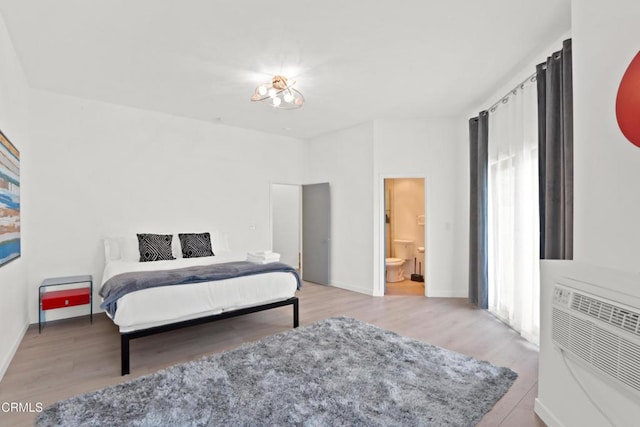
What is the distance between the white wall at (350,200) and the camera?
5.24 m

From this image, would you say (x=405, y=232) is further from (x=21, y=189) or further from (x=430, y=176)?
(x=21, y=189)

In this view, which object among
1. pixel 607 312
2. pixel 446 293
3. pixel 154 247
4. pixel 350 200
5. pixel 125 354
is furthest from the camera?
pixel 350 200

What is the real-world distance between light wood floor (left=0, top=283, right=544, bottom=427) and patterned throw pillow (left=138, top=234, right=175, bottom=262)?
912 mm

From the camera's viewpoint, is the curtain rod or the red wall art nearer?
the red wall art

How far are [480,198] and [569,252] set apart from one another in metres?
1.97

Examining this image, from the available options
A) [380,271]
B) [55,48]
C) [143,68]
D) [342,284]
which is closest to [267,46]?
[143,68]

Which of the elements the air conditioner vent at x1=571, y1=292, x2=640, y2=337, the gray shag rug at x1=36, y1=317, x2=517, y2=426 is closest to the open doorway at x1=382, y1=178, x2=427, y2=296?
the gray shag rug at x1=36, y1=317, x2=517, y2=426

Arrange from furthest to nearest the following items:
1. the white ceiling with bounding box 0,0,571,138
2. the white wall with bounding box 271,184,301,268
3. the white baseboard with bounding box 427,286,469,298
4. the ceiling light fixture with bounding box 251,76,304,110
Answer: the white wall with bounding box 271,184,301,268
the white baseboard with bounding box 427,286,469,298
the ceiling light fixture with bounding box 251,76,304,110
the white ceiling with bounding box 0,0,571,138

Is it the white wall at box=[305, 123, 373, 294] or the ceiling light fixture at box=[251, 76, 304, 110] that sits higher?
the ceiling light fixture at box=[251, 76, 304, 110]

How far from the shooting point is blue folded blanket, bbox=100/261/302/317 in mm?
2660

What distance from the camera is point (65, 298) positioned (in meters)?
3.55

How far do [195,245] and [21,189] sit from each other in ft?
6.47

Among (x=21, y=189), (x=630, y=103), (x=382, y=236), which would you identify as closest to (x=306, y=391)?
(x=630, y=103)

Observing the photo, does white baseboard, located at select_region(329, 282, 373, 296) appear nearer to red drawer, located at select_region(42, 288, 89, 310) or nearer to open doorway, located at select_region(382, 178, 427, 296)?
open doorway, located at select_region(382, 178, 427, 296)
